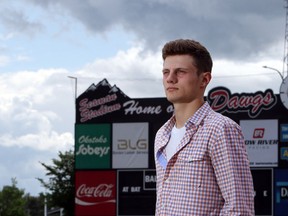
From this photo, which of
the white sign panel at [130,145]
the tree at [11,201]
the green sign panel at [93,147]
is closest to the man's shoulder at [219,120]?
the white sign panel at [130,145]

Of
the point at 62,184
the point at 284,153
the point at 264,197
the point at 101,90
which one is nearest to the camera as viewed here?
the point at 264,197

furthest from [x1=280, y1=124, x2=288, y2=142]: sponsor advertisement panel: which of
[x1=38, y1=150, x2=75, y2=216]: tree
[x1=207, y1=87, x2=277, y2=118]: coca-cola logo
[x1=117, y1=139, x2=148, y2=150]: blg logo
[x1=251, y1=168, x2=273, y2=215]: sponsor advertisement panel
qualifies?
[x1=38, y1=150, x2=75, y2=216]: tree

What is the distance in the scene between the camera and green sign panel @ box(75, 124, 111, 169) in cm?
2806

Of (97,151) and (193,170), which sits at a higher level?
(97,151)

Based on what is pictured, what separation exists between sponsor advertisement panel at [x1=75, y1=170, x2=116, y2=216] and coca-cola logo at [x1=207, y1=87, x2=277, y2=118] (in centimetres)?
438

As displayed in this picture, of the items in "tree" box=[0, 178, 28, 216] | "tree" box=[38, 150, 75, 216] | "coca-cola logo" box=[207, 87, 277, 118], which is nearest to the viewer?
"coca-cola logo" box=[207, 87, 277, 118]

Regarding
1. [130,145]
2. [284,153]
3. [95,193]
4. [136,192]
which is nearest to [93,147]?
[130,145]

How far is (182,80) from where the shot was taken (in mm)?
3275

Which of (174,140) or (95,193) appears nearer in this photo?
(174,140)

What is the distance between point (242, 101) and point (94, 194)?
6179 millimetres

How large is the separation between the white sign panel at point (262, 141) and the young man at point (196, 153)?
2292cm

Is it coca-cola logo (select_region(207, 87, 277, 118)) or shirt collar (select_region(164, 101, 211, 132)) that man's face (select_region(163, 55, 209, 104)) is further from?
coca-cola logo (select_region(207, 87, 277, 118))

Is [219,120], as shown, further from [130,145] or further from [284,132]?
[130,145]

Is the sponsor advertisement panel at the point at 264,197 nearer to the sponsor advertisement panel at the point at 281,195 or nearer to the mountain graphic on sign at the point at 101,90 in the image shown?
the sponsor advertisement panel at the point at 281,195
